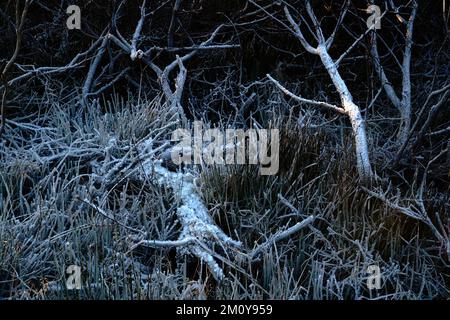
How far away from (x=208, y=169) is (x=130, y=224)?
1.57 ft

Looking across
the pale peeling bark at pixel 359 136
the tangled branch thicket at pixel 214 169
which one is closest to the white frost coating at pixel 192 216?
the tangled branch thicket at pixel 214 169

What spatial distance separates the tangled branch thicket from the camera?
2594mm

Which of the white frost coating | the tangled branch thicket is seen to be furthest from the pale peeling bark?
the white frost coating

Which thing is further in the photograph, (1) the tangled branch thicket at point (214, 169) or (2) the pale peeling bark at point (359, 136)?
(2) the pale peeling bark at point (359, 136)

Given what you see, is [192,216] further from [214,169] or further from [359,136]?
[359,136]

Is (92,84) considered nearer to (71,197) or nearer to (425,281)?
(71,197)

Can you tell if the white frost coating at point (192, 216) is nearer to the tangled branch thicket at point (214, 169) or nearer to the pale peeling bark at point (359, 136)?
the tangled branch thicket at point (214, 169)

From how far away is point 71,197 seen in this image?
10.2ft

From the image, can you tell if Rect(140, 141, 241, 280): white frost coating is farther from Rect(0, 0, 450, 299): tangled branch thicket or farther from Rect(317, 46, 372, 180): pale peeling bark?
Rect(317, 46, 372, 180): pale peeling bark

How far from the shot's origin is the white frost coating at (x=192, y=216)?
268 cm

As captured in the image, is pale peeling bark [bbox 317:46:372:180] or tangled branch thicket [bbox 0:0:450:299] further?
pale peeling bark [bbox 317:46:372:180]

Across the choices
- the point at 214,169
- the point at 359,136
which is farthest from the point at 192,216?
the point at 359,136

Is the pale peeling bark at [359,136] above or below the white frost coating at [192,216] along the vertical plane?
above

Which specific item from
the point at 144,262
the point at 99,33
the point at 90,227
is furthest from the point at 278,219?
the point at 99,33
